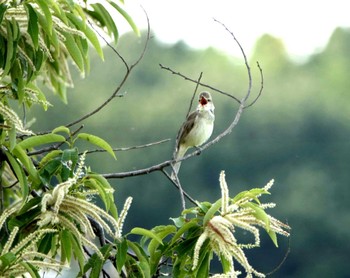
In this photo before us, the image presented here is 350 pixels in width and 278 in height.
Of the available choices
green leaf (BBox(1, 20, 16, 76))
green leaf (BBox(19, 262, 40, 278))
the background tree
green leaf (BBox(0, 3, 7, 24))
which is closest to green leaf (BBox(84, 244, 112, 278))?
the background tree

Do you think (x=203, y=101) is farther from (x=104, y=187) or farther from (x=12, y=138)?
(x=12, y=138)

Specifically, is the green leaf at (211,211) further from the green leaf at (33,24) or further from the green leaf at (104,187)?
the green leaf at (33,24)

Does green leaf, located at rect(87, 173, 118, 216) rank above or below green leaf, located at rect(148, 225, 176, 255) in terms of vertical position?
above

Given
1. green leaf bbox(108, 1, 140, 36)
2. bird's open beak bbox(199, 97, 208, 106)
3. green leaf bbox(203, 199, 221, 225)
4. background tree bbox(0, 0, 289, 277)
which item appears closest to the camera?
background tree bbox(0, 0, 289, 277)

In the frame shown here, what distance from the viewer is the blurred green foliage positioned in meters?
21.7

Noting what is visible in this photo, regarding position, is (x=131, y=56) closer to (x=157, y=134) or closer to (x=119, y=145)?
(x=157, y=134)

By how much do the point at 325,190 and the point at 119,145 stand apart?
17.4 ft

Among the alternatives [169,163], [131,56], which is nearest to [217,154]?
[131,56]

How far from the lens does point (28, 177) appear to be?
319 cm

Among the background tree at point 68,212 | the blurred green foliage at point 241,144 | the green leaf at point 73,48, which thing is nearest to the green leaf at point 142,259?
the background tree at point 68,212

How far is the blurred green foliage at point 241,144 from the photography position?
21.7 metres

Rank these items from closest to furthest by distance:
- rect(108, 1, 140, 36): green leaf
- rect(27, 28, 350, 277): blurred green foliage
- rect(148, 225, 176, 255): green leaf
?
rect(148, 225, 176, 255): green leaf → rect(108, 1, 140, 36): green leaf → rect(27, 28, 350, 277): blurred green foliage

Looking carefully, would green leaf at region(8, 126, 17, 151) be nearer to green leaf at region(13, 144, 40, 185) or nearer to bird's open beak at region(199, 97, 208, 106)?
green leaf at region(13, 144, 40, 185)

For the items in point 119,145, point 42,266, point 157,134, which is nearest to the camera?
point 42,266
